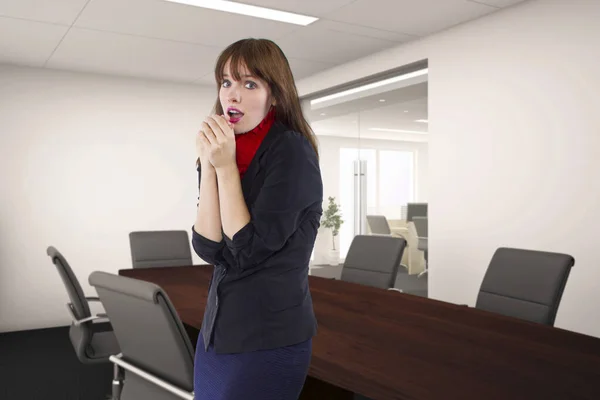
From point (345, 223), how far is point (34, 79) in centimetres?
392

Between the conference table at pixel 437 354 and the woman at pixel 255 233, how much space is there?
1.82 ft

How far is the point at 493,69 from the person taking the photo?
14.4ft

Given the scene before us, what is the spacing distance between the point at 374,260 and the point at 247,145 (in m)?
2.91

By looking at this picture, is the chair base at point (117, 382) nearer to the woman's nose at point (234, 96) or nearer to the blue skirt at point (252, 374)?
the blue skirt at point (252, 374)

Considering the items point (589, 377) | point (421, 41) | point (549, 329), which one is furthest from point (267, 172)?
point (421, 41)

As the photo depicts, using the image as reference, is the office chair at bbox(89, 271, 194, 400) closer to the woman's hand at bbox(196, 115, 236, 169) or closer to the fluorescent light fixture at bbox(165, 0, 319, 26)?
the woman's hand at bbox(196, 115, 236, 169)

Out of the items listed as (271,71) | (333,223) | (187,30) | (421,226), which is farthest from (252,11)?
(271,71)

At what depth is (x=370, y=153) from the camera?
603 centimetres

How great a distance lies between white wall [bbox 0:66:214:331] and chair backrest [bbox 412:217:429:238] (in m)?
3.21

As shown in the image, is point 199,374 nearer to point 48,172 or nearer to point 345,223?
point 345,223

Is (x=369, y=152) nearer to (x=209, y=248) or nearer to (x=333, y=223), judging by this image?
(x=333, y=223)

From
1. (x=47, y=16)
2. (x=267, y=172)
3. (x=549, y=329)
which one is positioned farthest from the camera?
(x=47, y=16)

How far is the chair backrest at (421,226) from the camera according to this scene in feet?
17.3

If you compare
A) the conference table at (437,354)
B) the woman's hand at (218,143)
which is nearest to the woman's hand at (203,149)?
the woman's hand at (218,143)
